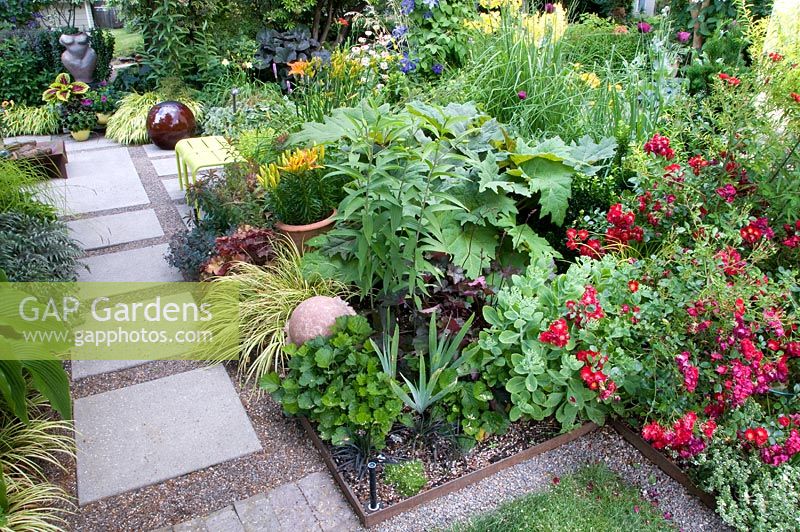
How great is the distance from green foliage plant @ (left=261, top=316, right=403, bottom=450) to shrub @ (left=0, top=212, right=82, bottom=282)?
1.53m

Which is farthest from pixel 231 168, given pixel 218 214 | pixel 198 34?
pixel 198 34

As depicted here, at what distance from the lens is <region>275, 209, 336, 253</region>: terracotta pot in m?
3.45

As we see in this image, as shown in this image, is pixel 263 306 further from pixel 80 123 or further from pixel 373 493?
pixel 80 123

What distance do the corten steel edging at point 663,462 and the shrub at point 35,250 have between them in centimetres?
291

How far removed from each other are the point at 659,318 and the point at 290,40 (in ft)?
20.6

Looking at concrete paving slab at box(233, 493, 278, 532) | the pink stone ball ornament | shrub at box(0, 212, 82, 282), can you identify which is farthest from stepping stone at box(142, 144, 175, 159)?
concrete paving slab at box(233, 493, 278, 532)

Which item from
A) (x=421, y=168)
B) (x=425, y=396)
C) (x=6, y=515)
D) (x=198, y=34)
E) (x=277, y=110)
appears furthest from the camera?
(x=198, y=34)

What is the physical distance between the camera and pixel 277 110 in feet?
15.7

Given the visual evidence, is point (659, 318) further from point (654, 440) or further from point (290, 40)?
point (290, 40)

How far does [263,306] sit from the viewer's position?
10.2 feet

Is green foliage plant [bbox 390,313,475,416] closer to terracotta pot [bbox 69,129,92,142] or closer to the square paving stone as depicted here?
the square paving stone

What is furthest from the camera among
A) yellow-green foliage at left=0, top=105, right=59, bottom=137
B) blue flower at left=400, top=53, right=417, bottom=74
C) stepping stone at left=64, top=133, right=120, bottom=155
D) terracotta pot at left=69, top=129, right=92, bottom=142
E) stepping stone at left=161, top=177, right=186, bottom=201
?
yellow-green foliage at left=0, top=105, right=59, bottom=137

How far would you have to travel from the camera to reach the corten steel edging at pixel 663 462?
2244 mm

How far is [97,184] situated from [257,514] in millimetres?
3993
